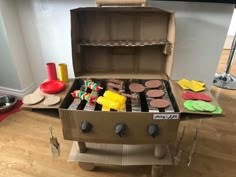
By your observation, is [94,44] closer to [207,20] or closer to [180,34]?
[180,34]

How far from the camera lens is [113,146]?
→ 1.07 metres

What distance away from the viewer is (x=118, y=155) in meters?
1.02

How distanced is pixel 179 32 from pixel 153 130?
0.78m

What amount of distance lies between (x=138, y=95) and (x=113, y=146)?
329mm

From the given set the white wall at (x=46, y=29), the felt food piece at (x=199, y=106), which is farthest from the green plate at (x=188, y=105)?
the white wall at (x=46, y=29)

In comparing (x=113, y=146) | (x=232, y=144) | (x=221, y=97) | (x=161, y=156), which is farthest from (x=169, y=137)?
(x=221, y=97)

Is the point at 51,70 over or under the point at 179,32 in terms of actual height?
under

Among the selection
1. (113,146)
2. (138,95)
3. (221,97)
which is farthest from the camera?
(221,97)

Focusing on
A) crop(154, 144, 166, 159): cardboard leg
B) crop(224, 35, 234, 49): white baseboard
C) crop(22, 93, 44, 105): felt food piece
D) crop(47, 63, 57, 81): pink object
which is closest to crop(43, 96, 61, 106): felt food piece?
crop(22, 93, 44, 105): felt food piece

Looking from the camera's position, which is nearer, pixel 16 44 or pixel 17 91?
pixel 16 44

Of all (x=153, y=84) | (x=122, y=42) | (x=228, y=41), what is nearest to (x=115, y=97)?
(x=153, y=84)

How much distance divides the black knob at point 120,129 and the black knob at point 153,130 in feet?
0.32

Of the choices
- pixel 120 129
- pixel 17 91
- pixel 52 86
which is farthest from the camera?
pixel 17 91

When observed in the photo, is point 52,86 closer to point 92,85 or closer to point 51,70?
point 51,70
